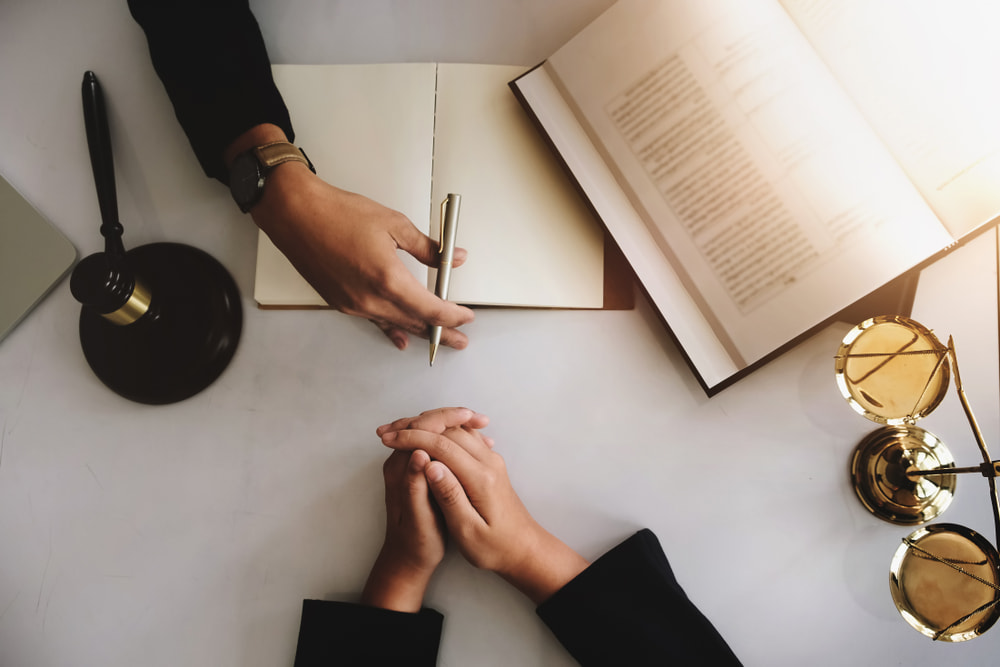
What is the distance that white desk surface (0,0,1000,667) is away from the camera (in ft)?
2.30

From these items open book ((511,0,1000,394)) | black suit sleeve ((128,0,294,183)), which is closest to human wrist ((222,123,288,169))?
black suit sleeve ((128,0,294,183))

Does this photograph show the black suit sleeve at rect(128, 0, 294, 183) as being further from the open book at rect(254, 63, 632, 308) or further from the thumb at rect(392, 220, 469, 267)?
the thumb at rect(392, 220, 469, 267)

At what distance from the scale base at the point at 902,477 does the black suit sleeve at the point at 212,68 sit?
0.82 meters

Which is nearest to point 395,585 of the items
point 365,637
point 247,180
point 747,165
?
point 365,637

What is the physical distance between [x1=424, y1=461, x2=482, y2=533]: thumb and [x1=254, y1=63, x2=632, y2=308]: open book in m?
0.21

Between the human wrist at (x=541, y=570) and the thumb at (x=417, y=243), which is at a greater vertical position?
the thumb at (x=417, y=243)

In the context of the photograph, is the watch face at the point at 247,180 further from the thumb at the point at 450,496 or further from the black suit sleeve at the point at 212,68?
the thumb at the point at 450,496

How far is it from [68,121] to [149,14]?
8.7 inches

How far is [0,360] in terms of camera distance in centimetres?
77

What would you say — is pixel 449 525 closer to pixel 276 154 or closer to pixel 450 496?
pixel 450 496

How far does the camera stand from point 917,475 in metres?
0.64

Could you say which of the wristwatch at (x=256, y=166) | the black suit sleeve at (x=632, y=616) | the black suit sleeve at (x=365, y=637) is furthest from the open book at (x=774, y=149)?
the black suit sleeve at (x=365, y=637)

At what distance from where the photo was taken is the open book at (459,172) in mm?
741

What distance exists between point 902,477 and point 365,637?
25.5 inches
